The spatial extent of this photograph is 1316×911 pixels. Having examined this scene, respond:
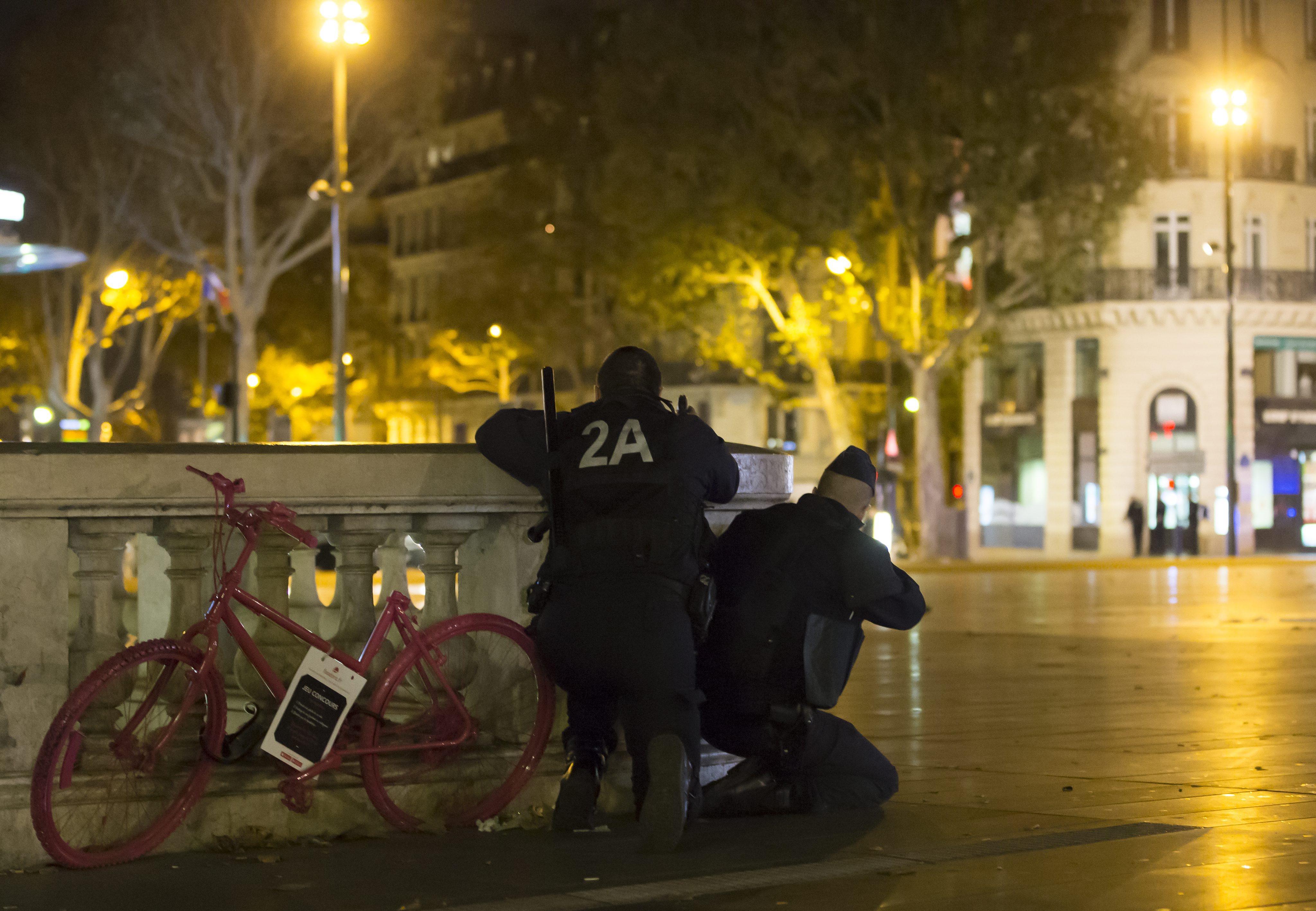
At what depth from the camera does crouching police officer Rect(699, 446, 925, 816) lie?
705 cm

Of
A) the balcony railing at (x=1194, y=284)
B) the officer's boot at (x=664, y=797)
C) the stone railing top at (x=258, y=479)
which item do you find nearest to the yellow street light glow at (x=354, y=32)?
the balcony railing at (x=1194, y=284)

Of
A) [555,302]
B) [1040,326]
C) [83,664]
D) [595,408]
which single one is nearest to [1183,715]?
[595,408]

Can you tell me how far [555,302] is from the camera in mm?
67188

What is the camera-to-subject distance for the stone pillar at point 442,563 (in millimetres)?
7051

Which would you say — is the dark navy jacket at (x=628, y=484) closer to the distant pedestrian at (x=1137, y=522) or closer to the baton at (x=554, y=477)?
the baton at (x=554, y=477)

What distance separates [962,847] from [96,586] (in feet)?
9.50

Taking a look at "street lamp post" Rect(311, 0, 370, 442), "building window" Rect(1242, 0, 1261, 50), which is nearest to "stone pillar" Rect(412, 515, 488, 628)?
"street lamp post" Rect(311, 0, 370, 442)

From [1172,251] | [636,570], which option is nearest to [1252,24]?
[1172,251]

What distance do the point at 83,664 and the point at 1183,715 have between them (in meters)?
6.75

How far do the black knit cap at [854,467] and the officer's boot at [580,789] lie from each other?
4.21 ft

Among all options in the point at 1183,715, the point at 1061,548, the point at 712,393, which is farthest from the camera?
the point at 712,393

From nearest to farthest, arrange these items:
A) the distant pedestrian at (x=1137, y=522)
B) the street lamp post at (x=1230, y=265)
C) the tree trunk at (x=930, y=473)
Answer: the tree trunk at (x=930, y=473)
the street lamp post at (x=1230, y=265)
the distant pedestrian at (x=1137, y=522)

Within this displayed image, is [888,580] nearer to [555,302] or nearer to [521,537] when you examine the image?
[521,537]

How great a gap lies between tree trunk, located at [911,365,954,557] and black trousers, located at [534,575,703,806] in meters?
36.0
